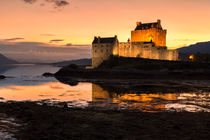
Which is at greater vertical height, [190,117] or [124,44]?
[124,44]

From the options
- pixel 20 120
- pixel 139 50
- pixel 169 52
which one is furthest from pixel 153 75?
pixel 20 120

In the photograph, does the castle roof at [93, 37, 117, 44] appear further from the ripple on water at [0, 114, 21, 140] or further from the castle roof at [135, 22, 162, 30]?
the ripple on water at [0, 114, 21, 140]

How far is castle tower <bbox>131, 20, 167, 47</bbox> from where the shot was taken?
9056 centimetres

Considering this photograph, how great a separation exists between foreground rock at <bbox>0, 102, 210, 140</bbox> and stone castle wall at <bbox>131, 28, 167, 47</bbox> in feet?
252

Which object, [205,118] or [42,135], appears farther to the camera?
[205,118]

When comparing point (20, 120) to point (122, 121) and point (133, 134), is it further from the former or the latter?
point (133, 134)

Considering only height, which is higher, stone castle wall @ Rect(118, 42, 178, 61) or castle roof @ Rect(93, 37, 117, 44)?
castle roof @ Rect(93, 37, 117, 44)

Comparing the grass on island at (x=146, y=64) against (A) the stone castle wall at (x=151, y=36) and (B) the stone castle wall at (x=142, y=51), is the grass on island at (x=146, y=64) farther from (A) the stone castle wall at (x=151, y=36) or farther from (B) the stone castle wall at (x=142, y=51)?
(A) the stone castle wall at (x=151, y=36)

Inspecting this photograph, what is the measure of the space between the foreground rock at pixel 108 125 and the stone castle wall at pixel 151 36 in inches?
3027

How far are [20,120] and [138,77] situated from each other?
47.5 metres

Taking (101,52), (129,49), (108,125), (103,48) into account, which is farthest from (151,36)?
(108,125)

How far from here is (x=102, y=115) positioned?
1611 centimetres

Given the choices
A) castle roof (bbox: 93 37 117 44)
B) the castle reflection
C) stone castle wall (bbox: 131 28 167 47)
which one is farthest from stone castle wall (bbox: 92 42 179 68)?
the castle reflection

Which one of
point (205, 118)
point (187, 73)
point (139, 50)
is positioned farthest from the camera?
point (139, 50)
